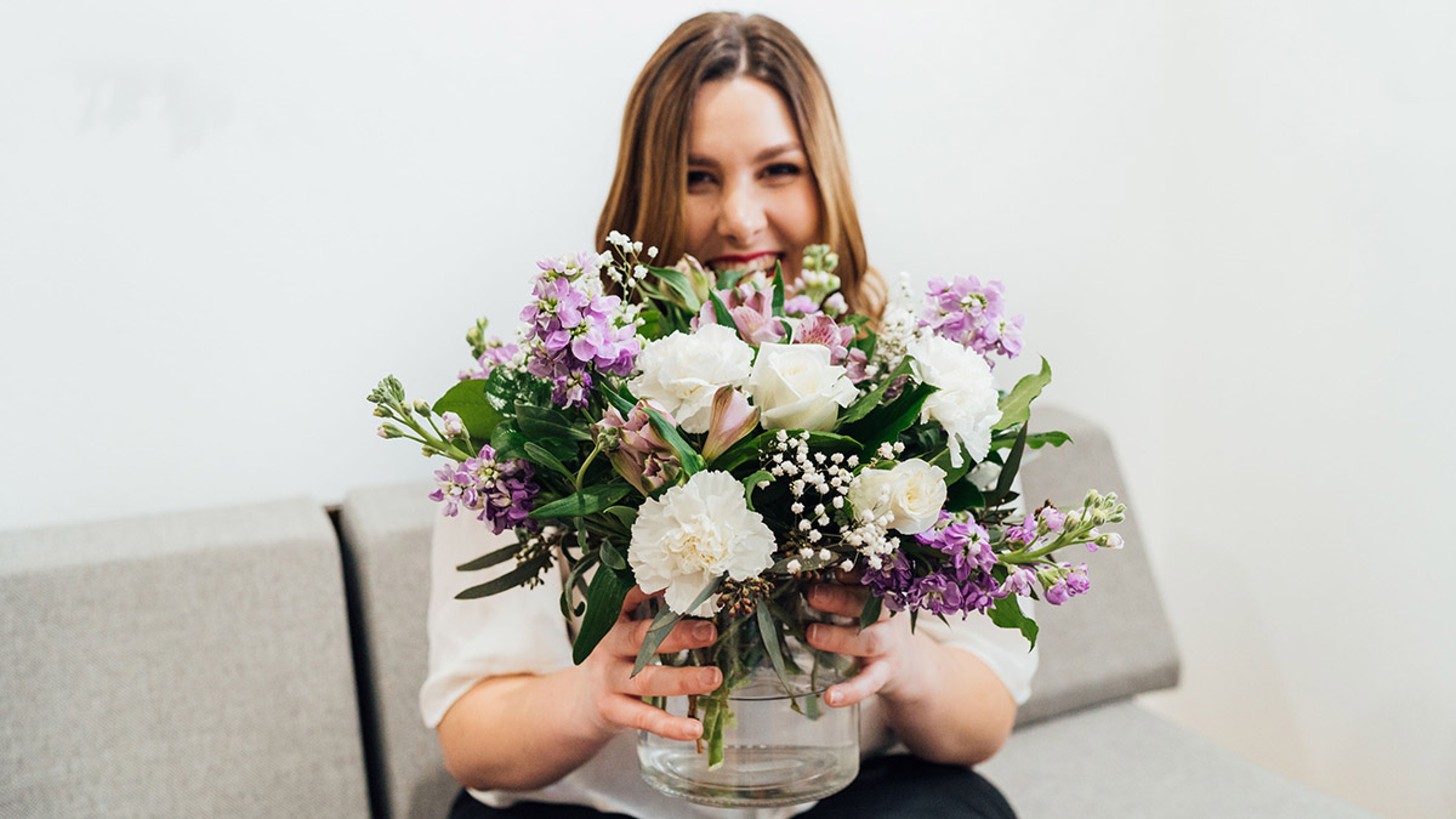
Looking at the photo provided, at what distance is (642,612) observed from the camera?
3.01 ft

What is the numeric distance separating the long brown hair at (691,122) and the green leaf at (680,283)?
34 centimetres

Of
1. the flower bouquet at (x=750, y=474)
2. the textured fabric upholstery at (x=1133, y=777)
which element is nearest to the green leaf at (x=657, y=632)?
the flower bouquet at (x=750, y=474)

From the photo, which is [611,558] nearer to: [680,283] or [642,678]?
[642,678]

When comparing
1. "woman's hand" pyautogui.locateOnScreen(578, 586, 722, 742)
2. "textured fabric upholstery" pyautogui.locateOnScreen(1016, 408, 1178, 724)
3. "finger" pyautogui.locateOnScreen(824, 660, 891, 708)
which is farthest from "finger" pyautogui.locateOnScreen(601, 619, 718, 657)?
"textured fabric upholstery" pyautogui.locateOnScreen(1016, 408, 1178, 724)

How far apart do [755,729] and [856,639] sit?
0.37 ft

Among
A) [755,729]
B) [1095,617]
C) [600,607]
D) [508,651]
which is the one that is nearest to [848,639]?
[755,729]

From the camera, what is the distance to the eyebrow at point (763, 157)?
1278mm

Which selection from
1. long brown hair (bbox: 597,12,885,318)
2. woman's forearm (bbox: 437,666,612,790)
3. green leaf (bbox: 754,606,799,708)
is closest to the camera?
green leaf (bbox: 754,606,799,708)

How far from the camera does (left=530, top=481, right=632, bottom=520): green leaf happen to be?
78 centimetres

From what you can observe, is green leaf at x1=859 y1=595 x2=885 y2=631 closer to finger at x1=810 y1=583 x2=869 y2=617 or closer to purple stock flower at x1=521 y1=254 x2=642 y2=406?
finger at x1=810 y1=583 x2=869 y2=617

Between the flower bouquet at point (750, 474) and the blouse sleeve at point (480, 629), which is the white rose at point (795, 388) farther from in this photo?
the blouse sleeve at point (480, 629)

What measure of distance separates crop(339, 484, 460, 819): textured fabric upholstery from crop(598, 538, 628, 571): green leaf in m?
0.66

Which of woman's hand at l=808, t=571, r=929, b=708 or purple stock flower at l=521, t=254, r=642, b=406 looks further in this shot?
woman's hand at l=808, t=571, r=929, b=708

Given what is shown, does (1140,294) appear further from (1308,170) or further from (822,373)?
(822,373)
